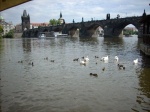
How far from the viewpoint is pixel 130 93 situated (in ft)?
35.8

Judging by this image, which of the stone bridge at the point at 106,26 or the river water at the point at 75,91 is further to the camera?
the stone bridge at the point at 106,26

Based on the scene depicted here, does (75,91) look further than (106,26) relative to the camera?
No

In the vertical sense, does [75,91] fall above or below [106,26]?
below

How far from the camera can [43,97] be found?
34.1ft

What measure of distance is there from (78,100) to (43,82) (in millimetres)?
3840

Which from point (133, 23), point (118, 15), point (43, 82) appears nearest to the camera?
point (43, 82)

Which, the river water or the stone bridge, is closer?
the river water

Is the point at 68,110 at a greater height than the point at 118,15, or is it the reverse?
the point at 118,15

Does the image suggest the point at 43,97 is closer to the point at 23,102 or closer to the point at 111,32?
the point at 23,102

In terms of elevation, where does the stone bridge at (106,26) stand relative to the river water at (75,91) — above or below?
above

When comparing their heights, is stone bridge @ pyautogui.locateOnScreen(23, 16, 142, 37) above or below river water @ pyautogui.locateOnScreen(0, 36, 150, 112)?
above

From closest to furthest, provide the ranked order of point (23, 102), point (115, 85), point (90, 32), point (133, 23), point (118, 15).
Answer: point (23, 102), point (115, 85), point (133, 23), point (118, 15), point (90, 32)

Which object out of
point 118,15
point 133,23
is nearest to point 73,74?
point 133,23

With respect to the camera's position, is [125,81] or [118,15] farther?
[118,15]
